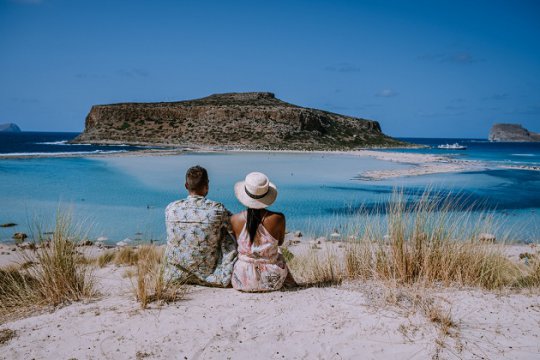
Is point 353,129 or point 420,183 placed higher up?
point 353,129

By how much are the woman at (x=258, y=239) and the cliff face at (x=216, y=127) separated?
161ft

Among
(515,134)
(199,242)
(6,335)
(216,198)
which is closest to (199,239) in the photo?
(199,242)

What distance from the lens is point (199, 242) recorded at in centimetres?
452

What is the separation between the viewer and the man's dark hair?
4477 mm

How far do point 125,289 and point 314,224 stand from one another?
6447 millimetres

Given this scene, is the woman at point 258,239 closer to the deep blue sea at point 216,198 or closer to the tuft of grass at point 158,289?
the tuft of grass at point 158,289

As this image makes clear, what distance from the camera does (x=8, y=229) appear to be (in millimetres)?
10016

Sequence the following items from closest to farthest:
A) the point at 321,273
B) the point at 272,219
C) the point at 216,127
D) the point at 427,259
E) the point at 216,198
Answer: the point at 272,219, the point at 427,259, the point at 321,273, the point at 216,198, the point at 216,127

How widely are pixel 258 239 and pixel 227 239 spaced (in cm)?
46

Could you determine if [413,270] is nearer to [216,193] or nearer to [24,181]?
[216,193]

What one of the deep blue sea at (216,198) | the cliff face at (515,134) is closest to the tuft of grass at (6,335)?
the deep blue sea at (216,198)

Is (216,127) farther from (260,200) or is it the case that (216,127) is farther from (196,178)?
(260,200)

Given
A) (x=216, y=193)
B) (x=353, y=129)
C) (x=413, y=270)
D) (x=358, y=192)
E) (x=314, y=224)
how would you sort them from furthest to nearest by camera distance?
(x=353, y=129), (x=358, y=192), (x=216, y=193), (x=314, y=224), (x=413, y=270)

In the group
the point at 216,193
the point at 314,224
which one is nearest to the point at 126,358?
the point at 314,224
